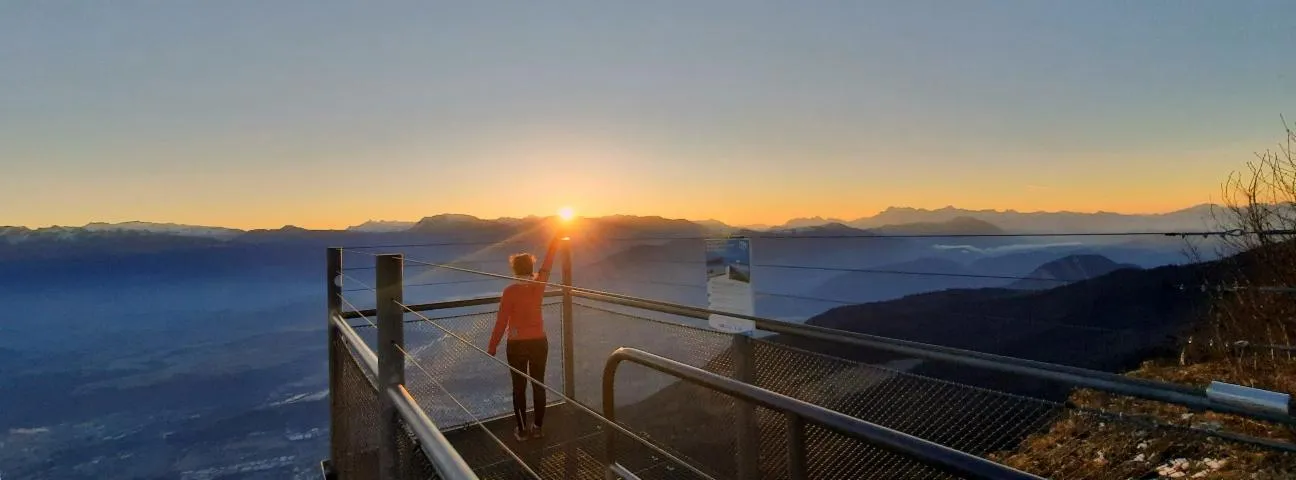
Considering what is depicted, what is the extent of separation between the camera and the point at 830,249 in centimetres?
704

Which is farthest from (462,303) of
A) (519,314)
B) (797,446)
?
(797,446)

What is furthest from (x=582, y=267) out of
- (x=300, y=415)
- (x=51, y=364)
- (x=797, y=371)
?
(x=51, y=364)

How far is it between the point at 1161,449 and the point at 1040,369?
3867mm

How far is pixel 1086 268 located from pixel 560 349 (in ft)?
19.0

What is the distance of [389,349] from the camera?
242 centimetres

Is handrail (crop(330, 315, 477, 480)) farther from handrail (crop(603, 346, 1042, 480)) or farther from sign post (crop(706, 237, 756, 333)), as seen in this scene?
sign post (crop(706, 237, 756, 333))

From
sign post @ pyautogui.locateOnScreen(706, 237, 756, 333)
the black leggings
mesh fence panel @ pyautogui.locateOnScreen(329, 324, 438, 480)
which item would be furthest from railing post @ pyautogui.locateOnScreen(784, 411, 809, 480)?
the black leggings

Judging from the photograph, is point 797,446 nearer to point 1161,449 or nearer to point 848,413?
point 848,413

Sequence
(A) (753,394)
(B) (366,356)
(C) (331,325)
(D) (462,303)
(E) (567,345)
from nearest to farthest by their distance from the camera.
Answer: (A) (753,394) → (B) (366,356) → (C) (331,325) → (E) (567,345) → (D) (462,303)

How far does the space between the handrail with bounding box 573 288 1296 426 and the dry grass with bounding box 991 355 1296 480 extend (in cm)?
193

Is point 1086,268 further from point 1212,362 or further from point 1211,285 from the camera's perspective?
point 1211,285

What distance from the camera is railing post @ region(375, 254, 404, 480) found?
7.84 feet

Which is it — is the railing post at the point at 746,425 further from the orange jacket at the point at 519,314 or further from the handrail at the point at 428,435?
the orange jacket at the point at 519,314

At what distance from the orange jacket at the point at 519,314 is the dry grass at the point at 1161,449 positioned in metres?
3.82
